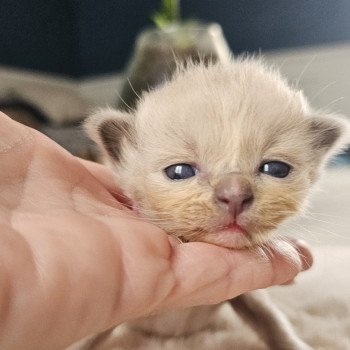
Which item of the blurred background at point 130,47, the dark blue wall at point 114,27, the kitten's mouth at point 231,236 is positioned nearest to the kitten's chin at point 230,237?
the kitten's mouth at point 231,236

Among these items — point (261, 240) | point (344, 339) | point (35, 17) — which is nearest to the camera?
point (261, 240)

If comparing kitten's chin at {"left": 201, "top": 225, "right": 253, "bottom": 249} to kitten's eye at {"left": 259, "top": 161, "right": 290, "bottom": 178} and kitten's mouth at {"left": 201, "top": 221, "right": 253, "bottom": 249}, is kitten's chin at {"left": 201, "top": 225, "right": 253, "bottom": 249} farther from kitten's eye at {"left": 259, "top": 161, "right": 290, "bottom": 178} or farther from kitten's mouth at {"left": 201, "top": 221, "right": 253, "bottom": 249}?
kitten's eye at {"left": 259, "top": 161, "right": 290, "bottom": 178}

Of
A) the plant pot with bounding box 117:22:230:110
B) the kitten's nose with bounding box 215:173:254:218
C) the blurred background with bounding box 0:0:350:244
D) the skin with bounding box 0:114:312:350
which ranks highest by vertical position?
the blurred background with bounding box 0:0:350:244

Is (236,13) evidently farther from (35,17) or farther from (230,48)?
(35,17)

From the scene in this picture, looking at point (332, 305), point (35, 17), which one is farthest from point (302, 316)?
point (35, 17)

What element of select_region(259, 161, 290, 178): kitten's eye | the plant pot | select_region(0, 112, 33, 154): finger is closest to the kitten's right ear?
select_region(0, 112, 33, 154): finger

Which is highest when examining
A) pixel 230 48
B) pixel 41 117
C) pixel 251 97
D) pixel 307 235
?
pixel 230 48
